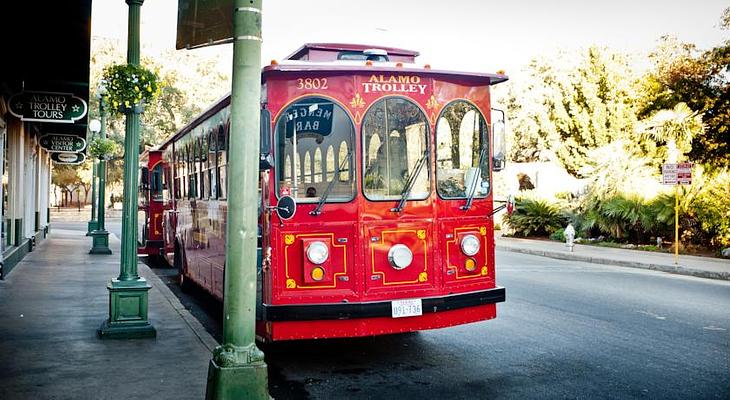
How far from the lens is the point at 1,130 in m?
14.7

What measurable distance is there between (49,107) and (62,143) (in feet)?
27.6

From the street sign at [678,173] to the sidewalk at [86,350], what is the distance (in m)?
12.2

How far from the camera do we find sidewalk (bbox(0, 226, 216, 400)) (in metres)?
6.28

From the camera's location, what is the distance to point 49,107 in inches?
555

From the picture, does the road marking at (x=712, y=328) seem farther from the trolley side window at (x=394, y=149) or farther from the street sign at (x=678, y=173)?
the street sign at (x=678, y=173)

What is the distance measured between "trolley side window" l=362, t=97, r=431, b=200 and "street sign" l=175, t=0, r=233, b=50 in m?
2.27

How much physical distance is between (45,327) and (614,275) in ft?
A: 38.1

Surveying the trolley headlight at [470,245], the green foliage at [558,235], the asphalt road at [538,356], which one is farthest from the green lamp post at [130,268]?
the green foliage at [558,235]

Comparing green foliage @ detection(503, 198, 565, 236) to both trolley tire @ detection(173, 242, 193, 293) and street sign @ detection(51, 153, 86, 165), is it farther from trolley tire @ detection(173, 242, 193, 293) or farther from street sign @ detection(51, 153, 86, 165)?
trolley tire @ detection(173, 242, 193, 293)

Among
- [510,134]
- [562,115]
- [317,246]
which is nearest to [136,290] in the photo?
[317,246]

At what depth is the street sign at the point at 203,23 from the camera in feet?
16.8

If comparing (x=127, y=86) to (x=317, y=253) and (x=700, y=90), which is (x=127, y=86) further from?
(x=700, y=90)

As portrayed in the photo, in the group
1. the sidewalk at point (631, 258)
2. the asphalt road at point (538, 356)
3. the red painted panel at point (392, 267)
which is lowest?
the asphalt road at point (538, 356)

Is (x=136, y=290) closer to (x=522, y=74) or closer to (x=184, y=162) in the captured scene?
(x=184, y=162)
